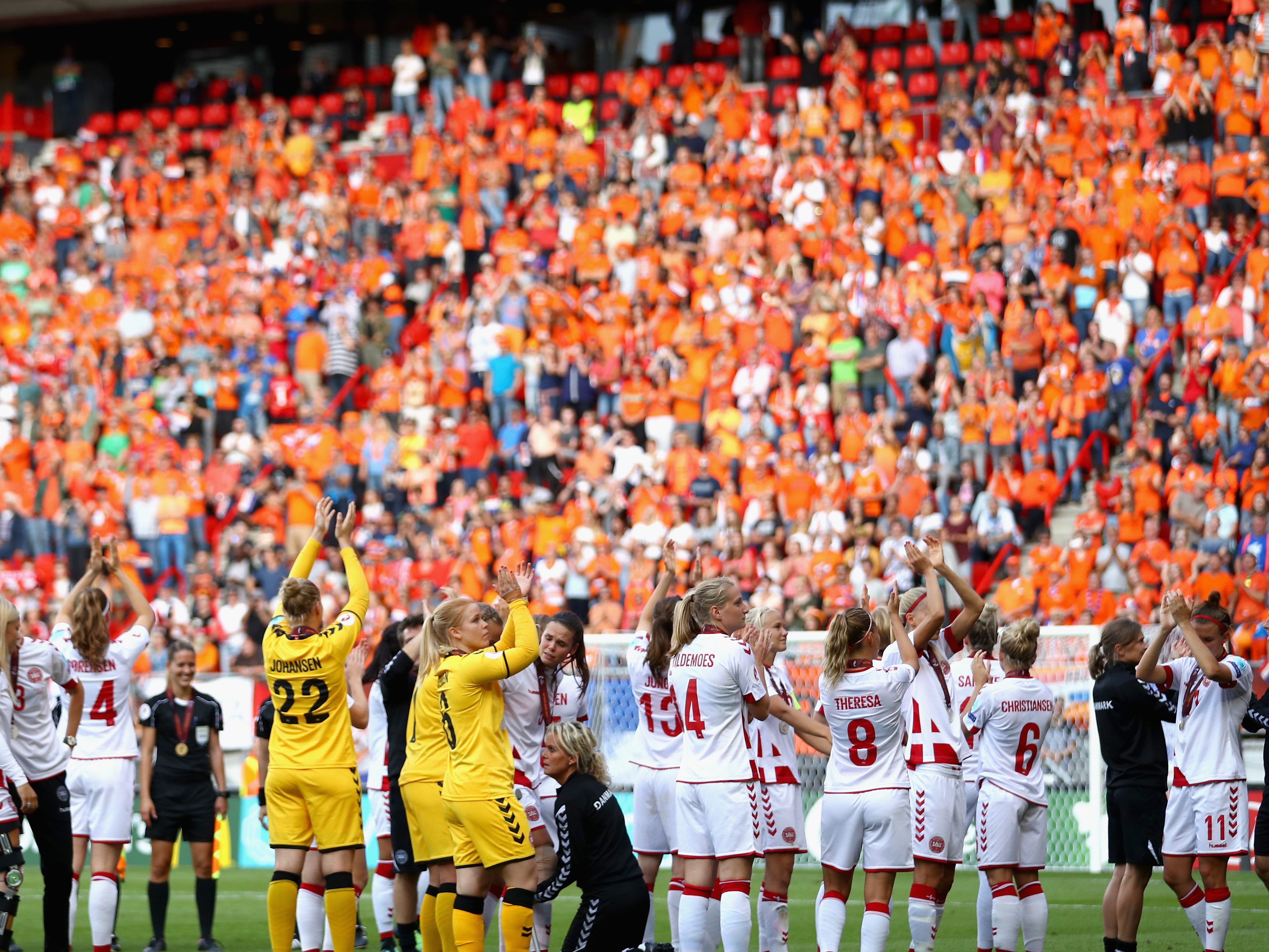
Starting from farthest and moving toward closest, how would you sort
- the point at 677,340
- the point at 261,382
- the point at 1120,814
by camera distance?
the point at 261,382, the point at 677,340, the point at 1120,814

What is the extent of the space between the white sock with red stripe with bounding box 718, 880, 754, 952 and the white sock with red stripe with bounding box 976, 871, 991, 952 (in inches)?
56.6

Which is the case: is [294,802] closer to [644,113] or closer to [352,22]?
[644,113]

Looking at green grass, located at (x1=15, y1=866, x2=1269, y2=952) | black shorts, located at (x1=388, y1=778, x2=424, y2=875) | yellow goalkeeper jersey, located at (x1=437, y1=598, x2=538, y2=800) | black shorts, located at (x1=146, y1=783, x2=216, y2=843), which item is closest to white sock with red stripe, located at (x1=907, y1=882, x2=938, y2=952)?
green grass, located at (x1=15, y1=866, x2=1269, y2=952)

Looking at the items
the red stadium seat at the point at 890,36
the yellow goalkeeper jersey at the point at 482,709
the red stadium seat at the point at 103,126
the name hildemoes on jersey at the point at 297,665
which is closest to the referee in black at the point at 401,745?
the name hildemoes on jersey at the point at 297,665

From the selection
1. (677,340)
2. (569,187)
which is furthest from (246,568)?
(569,187)

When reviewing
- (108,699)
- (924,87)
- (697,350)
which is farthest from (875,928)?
(924,87)

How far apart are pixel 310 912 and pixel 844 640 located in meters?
3.13

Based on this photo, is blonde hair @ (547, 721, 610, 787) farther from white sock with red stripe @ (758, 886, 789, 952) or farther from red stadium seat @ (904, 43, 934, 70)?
red stadium seat @ (904, 43, 934, 70)

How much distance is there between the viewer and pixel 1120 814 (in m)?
9.40

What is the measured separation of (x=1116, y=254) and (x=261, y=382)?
11963 mm

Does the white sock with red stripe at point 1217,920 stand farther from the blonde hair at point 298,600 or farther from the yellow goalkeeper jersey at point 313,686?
the blonde hair at point 298,600

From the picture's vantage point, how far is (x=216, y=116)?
3100 cm

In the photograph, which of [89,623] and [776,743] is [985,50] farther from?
[89,623]

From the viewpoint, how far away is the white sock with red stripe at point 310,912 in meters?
8.98
